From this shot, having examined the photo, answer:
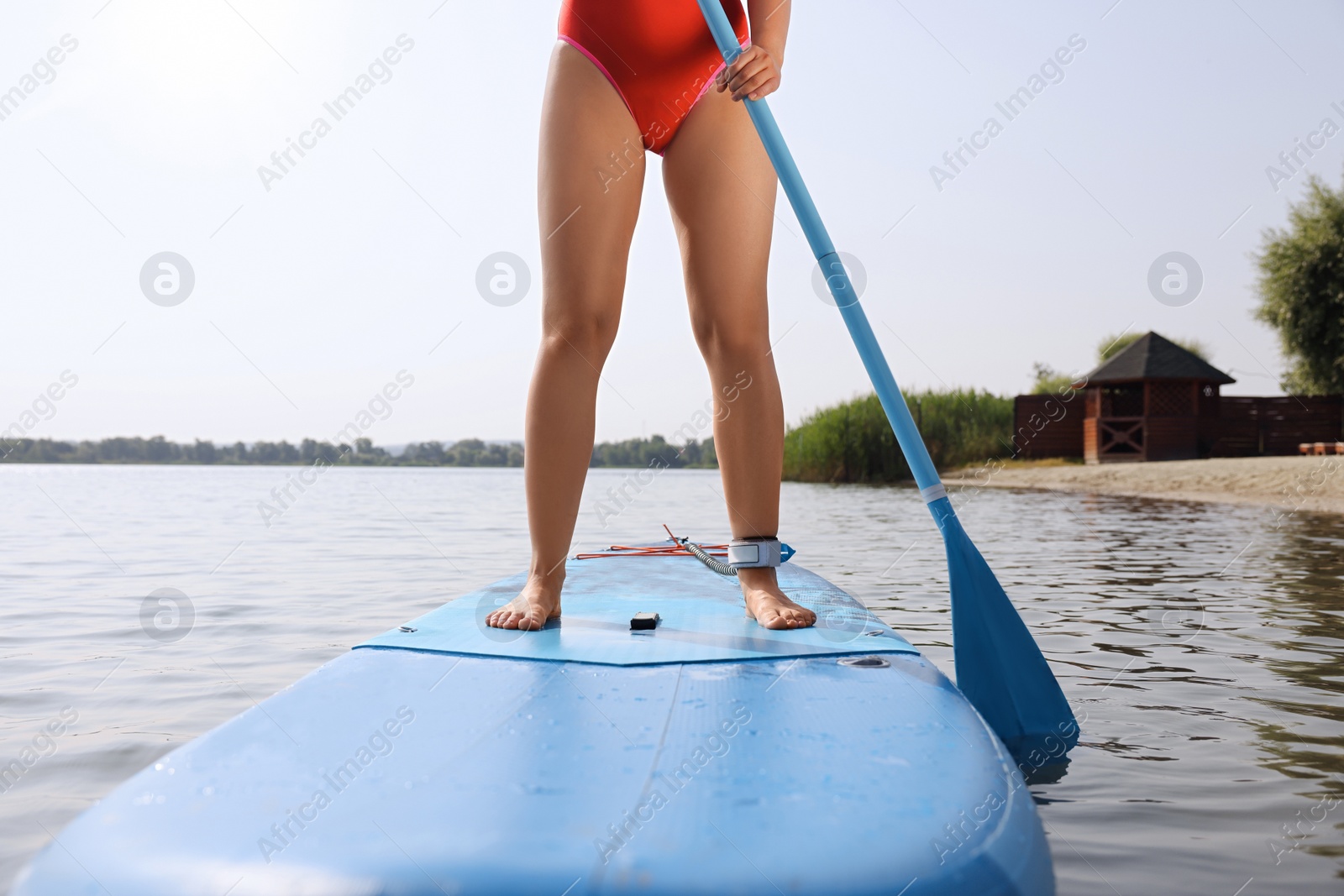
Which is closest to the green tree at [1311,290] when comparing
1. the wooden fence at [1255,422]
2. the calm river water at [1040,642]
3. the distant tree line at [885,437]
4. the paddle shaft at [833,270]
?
the wooden fence at [1255,422]

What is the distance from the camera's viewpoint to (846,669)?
130 centimetres

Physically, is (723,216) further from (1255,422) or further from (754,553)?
(1255,422)

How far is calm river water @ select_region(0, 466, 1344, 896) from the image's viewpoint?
1.42 m

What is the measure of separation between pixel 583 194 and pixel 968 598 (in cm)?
107

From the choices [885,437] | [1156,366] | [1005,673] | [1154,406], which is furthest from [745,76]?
[1154,406]

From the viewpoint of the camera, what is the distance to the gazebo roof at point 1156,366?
19.2 metres

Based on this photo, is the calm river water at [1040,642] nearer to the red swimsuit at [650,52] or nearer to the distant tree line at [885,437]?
the red swimsuit at [650,52]

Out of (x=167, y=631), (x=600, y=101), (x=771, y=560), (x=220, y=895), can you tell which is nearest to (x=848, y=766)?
(x=220, y=895)

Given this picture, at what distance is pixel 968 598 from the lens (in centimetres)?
166

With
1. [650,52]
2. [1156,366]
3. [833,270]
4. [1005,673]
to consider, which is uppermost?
[1156,366]

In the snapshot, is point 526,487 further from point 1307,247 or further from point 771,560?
point 1307,247

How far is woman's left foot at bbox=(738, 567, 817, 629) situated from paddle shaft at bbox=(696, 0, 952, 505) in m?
0.34

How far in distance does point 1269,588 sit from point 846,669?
3.38 metres

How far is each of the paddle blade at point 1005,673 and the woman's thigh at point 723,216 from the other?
26.2 inches
